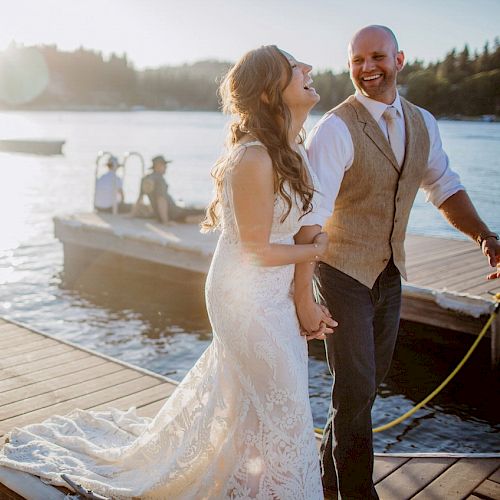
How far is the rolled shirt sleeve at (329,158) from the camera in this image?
109 inches

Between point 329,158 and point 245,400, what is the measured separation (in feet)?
3.41

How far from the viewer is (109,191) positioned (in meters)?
12.1

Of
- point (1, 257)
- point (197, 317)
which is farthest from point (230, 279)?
point (1, 257)

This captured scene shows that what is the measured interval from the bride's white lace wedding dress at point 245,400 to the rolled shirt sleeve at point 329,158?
20cm

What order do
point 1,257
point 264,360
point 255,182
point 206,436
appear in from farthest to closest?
1. point 1,257
2. point 206,436
3. point 264,360
4. point 255,182

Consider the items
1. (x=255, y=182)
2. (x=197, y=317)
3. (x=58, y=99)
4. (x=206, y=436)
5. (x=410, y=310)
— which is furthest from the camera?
(x=58, y=99)

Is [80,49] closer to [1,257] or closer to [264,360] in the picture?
[1,257]

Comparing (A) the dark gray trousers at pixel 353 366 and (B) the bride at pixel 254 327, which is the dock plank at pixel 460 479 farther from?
(B) the bride at pixel 254 327

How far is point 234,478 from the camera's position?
274cm

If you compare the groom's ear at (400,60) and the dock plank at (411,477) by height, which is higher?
the groom's ear at (400,60)

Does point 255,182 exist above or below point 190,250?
above

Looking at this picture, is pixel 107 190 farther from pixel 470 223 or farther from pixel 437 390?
pixel 470 223

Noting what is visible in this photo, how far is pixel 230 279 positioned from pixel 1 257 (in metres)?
10.9

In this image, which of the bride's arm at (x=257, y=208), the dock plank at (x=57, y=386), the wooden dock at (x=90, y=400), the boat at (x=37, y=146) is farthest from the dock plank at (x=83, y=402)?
the boat at (x=37, y=146)
